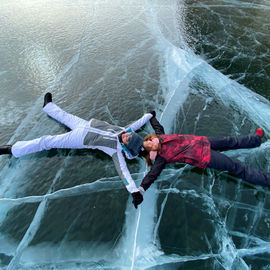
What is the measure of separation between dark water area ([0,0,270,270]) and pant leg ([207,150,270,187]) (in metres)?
0.14

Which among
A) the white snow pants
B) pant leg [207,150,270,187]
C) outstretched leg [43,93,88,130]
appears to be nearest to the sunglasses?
the white snow pants

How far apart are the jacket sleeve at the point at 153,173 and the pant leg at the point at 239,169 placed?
74 cm

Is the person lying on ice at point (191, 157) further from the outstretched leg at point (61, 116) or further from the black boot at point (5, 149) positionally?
the black boot at point (5, 149)

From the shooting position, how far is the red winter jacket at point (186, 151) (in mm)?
3154

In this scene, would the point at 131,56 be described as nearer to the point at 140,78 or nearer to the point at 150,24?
the point at 140,78

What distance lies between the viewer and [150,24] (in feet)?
24.9

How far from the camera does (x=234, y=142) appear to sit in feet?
11.1

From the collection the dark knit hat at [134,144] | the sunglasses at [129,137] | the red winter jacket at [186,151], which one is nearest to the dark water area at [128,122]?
the red winter jacket at [186,151]

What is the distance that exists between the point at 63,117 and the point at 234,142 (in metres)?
3.08

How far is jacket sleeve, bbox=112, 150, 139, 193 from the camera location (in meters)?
2.96

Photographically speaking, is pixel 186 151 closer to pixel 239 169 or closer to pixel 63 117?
pixel 239 169

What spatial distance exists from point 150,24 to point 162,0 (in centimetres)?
289

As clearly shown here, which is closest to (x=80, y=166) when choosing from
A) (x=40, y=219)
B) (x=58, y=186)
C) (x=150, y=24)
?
(x=58, y=186)

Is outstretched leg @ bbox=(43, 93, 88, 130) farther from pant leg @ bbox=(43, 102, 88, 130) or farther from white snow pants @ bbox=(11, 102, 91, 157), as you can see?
white snow pants @ bbox=(11, 102, 91, 157)
